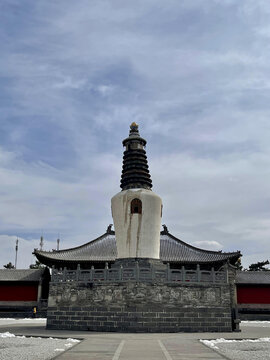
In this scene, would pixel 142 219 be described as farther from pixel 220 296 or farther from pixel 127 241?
pixel 220 296

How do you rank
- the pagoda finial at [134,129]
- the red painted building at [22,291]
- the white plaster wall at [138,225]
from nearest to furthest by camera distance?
the white plaster wall at [138,225], the pagoda finial at [134,129], the red painted building at [22,291]

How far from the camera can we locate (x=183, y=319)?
20797mm

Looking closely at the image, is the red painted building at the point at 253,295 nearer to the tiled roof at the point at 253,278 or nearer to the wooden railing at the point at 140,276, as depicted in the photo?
the tiled roof at the point at 253,278

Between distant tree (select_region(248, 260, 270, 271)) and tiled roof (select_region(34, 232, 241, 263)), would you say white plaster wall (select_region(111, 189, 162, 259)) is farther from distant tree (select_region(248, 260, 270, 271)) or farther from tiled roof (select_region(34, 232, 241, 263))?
distant tree (select_region(248, 260, 270, 271))

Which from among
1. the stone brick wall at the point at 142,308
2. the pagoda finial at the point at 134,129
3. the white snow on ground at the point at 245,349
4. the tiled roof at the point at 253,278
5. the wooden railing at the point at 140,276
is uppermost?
the pagoda finial at the point at 134,129

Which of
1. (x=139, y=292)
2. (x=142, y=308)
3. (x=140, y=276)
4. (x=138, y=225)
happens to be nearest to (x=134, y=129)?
(x=138, y=225)

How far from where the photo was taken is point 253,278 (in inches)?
1614

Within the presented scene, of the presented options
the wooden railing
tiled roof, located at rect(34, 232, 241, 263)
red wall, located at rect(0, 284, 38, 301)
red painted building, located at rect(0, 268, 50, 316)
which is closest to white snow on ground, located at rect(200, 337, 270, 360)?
the wooden railing

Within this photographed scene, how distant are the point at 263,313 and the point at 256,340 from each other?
2448cm

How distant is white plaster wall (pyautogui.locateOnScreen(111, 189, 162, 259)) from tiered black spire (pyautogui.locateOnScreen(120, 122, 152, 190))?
1.25m

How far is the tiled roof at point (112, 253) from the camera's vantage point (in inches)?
1510

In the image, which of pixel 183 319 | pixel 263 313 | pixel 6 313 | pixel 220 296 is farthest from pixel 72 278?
pixel 263 313

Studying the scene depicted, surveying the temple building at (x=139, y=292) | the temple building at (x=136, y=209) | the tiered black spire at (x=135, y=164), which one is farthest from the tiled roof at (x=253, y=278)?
the tiered black spire at (x=135, y=164)

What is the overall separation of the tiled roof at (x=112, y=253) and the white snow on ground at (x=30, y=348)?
73.3ft
